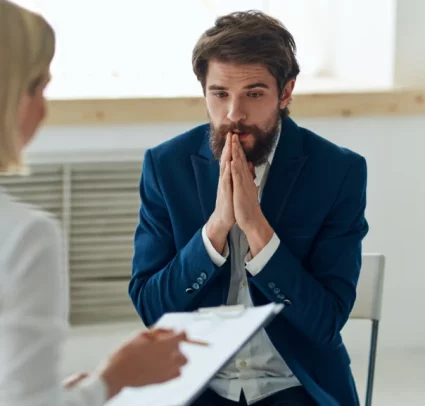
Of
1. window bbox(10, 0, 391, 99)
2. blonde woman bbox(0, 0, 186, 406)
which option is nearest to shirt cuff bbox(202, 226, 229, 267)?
blonde woman bbox(0, 0, 186, 406)

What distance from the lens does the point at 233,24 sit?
1696mm

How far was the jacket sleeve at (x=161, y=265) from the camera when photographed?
5.40 feet

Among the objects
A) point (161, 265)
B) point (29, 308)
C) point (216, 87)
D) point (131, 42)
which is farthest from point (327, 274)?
point (131, 42)

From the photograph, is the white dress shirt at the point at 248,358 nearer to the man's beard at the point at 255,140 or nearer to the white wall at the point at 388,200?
the man's beard at the point at 255,140

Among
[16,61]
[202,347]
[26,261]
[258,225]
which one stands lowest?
[202,347]

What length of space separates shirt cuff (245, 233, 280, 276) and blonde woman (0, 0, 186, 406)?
657 mm

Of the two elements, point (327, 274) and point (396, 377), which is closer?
point (327, 274)

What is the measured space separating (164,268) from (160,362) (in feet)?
1.94

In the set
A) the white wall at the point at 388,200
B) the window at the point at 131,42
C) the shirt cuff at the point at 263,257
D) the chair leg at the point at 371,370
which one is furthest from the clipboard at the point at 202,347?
the window at the point at 131,42

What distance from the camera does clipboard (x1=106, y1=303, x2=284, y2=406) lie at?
3.97ft

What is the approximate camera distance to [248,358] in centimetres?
169

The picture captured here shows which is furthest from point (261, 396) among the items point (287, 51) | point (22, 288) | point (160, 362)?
point (22, 288)

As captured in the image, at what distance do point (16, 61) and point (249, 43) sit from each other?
2.64 feet

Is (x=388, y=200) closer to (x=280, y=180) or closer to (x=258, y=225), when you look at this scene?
(x=280, y=180)
